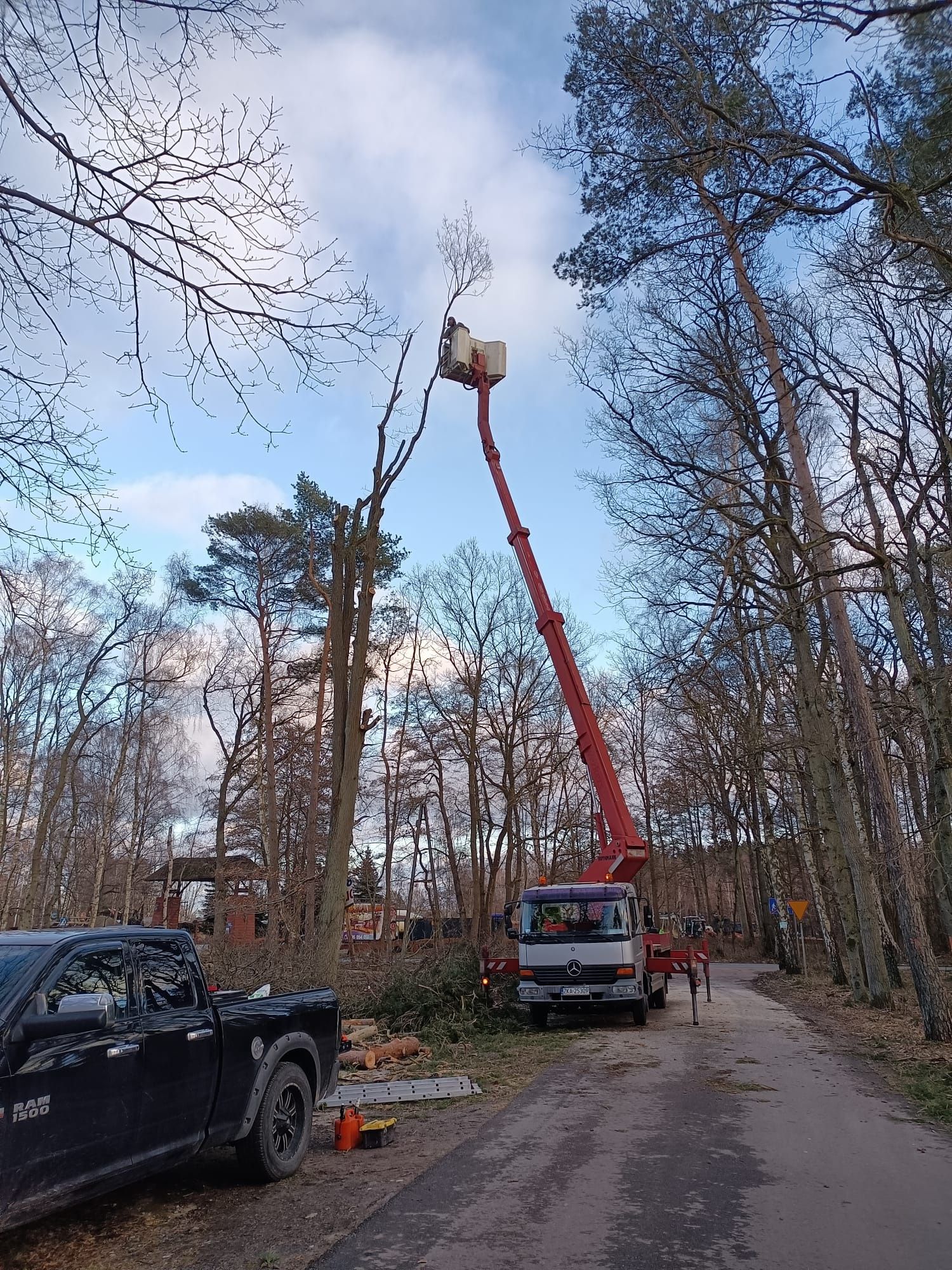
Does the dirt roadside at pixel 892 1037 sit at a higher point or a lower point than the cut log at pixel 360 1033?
lower

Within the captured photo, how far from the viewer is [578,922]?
48.3 feet

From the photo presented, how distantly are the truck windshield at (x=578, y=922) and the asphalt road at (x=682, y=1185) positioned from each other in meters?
4.56

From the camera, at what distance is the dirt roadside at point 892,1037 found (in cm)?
887

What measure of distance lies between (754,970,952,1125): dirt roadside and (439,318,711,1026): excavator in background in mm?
2640

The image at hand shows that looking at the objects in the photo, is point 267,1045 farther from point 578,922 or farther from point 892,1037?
point 892,1037

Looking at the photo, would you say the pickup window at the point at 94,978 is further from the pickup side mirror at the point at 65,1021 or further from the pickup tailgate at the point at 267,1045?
the pickup tailgate at the point at 267,1045

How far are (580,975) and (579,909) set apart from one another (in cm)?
102

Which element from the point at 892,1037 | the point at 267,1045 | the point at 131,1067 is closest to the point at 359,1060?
the point at 267,1045

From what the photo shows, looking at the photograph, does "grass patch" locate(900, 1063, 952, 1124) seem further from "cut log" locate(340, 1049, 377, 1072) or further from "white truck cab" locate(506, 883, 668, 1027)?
"cut log" locate(340, 1049, 377, 1072)

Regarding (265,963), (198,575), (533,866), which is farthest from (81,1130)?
(533,866)

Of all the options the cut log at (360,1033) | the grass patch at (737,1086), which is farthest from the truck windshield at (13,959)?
the cut log at (360,1033)

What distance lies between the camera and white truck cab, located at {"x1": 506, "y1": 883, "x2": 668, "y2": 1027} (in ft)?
47.1

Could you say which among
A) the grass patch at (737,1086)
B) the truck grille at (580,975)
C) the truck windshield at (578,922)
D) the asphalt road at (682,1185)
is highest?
the truck windshield at (578,922)

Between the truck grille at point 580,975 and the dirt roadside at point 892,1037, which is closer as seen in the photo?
the dirt roadside at point 892,1037
